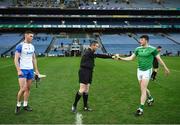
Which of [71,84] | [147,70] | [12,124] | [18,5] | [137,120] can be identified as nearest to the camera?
[12,124]

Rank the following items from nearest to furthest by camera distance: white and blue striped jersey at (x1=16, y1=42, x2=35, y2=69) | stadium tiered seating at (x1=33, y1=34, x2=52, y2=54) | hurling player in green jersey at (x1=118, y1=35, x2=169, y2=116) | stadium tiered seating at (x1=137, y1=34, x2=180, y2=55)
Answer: hurling player in green jersey at (x1=118, y1=35, x2=169, y2=116) → white and blue striped jersey at (x1=16, y1=42, x2=35, y2=69) → stadium tiered seating at (x1=33, y1=34, x2=52, y2=54) → stadium tiered seating at (x1=137, y1=34, x2=180, y2=55)

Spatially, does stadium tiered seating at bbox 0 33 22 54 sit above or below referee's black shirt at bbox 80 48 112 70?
below

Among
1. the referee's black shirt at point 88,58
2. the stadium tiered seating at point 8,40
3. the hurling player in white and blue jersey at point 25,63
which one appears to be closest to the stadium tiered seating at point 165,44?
the stadium tiered seating at point 8,40

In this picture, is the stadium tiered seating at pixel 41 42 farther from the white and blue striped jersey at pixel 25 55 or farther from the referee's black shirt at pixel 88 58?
the referee's black shirt at pixel 88 58

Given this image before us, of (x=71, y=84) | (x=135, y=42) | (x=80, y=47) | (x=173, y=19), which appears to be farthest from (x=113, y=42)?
(x=71, y=84)

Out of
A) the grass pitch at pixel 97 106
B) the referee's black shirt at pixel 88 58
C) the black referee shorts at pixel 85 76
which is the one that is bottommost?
the grass pitch at pixel 97 106

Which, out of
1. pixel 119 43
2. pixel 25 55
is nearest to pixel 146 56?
pixel 25 55

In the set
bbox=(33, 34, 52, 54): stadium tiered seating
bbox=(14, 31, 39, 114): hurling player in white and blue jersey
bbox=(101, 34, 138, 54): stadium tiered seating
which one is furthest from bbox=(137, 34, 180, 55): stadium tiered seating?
bbox=(14, 31, 39, 114): hurling player in white and blue jersey

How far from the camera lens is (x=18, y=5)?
81.8 metres

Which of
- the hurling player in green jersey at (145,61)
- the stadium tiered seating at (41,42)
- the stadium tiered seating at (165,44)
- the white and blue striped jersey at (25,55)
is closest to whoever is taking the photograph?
the hurling player in green jersey at (145,61)

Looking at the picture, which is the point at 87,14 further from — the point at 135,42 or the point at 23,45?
the point at 23,45

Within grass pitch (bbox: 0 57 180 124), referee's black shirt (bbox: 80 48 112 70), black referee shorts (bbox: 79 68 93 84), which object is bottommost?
grass pitch (bbox: 0 57 180 124)

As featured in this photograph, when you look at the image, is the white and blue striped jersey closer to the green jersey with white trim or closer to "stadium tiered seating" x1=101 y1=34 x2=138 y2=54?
the green jersey with white trim

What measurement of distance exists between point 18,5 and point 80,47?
2255 centimetres
